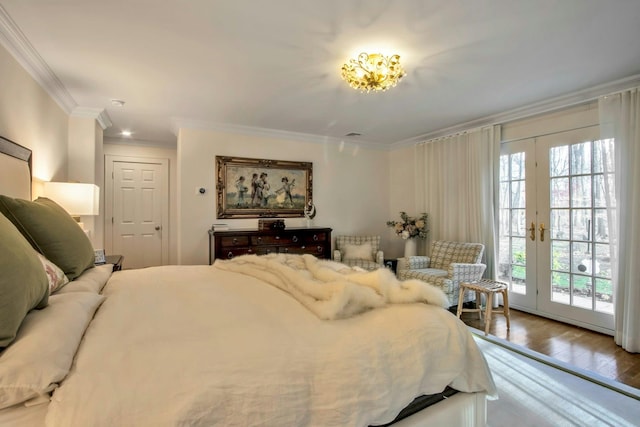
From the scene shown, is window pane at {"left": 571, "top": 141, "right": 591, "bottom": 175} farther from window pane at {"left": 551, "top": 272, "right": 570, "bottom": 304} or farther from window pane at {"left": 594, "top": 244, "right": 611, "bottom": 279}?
window pane at {"left": 551, "top": 272, "right": 570, "bottom": 304}

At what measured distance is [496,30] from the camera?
2.07 metres

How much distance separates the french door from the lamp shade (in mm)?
4635

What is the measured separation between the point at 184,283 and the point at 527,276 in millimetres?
3833

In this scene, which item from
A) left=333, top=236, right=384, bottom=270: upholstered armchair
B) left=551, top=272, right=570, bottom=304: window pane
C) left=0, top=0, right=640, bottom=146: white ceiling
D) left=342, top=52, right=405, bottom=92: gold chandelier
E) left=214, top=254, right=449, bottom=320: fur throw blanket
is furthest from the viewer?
left=333, top=236, right=384, bottom=270: upholstered armchair

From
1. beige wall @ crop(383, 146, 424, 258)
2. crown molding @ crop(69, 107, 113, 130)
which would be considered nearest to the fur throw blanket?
crown molding @ crop(69, 107, 113, 130)

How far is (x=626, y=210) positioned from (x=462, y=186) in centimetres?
173

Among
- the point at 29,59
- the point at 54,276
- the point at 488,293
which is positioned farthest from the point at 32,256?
the point at 488,293

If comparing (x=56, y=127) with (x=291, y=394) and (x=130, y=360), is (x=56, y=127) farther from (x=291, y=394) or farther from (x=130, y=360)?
(x=291, y=394)

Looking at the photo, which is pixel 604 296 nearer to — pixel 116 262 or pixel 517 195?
pixel 517 195

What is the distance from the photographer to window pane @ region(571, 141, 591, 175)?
10.6 feet

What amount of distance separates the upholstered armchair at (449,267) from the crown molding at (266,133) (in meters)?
2.07

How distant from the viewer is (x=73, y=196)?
2.79m

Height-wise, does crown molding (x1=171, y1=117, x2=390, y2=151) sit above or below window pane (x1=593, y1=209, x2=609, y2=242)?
above

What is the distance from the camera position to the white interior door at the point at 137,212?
199 inches
